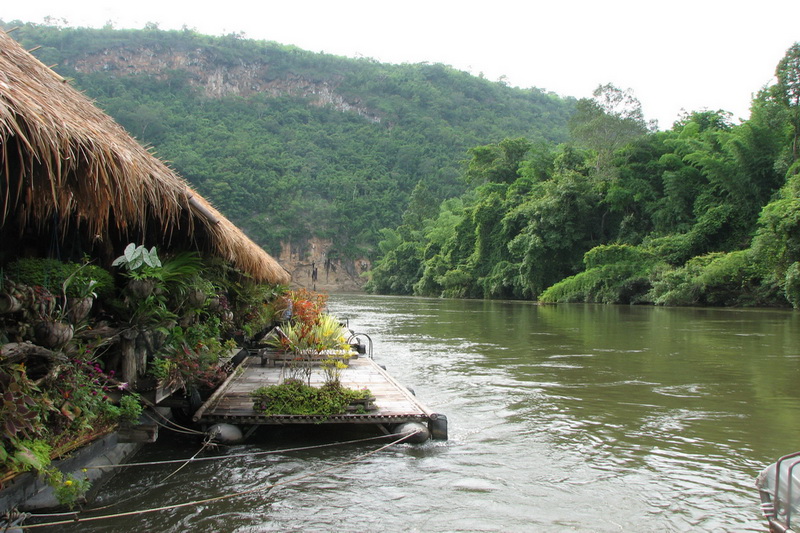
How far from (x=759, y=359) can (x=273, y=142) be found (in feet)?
291

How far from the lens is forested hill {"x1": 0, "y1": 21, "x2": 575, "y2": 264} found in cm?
8481

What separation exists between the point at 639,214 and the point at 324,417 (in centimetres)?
4247

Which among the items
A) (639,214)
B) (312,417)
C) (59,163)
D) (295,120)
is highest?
(295,120)

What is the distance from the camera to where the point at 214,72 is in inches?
4104

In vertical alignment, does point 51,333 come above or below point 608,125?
below

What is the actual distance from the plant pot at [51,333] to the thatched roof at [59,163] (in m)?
0.75

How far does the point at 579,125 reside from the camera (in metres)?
48.1

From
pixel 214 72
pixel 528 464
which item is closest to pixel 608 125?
pixel 528 464

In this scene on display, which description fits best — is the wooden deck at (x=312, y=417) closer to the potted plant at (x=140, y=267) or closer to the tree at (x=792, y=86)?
the potted plant at (x=140, y=267)

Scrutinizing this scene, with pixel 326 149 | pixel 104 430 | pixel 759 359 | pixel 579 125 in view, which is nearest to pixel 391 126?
pixel 326 149

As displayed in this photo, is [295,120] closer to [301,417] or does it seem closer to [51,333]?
[301,417]

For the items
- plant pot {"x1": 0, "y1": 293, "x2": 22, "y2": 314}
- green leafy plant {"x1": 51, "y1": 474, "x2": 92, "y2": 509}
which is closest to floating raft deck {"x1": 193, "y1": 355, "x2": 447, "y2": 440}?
green leafy plant {"x1": 51, "y1": 474, "x2": 92, "y2": 509}

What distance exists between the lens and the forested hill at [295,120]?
84812 mm

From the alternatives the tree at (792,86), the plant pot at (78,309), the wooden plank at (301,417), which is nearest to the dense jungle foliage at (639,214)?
the tree at (792,86)
